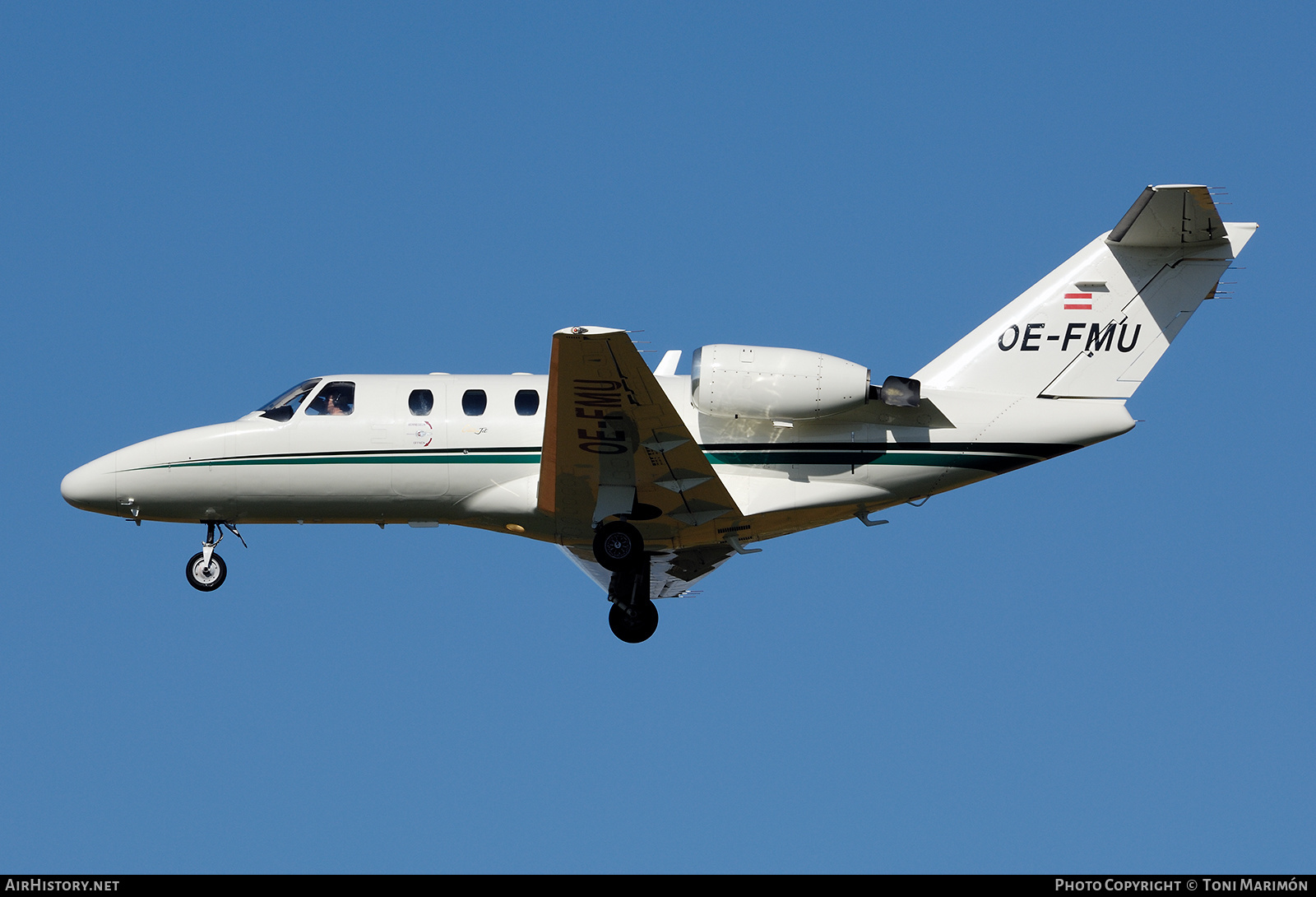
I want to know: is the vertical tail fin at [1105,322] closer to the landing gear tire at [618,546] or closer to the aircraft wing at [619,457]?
the aircraft wing at [619,457]

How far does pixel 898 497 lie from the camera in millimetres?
19156

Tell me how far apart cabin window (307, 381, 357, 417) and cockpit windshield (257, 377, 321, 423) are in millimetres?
205

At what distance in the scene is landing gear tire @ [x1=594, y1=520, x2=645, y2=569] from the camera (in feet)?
61.2

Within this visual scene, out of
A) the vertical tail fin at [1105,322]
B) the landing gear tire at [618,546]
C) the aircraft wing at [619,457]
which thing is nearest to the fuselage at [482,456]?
the vertical tail fin at [1105,322]

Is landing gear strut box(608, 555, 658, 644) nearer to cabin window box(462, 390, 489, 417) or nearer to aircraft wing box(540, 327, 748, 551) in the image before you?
aircraft wing box(540, 327, 748, 551)

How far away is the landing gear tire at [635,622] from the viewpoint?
20.7 metres

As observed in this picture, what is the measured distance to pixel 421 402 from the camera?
19.4 metres

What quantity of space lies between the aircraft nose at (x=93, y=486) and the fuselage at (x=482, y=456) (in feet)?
0.05

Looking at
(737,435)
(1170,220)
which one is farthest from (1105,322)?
(737,435)

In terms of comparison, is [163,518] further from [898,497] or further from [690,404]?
[898,497]

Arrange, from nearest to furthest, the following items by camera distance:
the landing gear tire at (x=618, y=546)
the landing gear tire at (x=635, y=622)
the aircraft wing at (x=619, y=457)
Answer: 1. the aircraft wing at (x=619, y=457)
2. the landing gear tire at (x=618, y=546)
3. the landing gear tire at (x=635, y=622)

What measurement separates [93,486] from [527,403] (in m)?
6.16
